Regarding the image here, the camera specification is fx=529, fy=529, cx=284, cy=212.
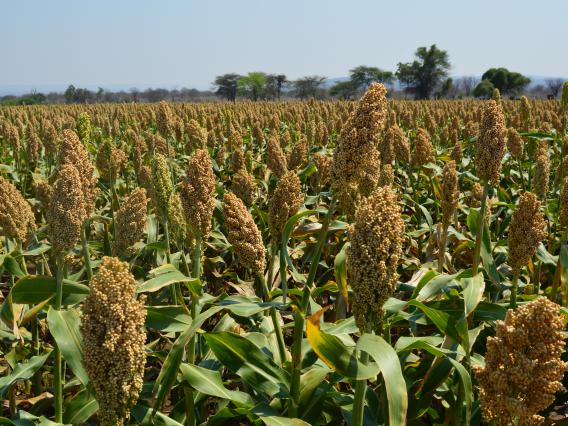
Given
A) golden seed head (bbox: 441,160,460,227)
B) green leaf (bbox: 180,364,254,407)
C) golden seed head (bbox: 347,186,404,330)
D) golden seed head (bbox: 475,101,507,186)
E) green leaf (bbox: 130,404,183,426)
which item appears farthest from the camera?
golden seed head (bbox: 441,160,460,227)

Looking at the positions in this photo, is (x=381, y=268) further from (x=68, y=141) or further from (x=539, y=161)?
(x=539, y=161)

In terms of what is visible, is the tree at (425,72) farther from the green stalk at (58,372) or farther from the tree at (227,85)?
the green stalk at (58,372)

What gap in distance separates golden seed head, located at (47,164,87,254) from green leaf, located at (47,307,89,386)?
0.92 ft

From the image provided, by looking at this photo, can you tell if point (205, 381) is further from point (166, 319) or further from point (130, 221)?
point (130, 221)

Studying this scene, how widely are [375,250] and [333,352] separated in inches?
18.1

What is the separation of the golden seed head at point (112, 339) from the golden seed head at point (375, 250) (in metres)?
0.64

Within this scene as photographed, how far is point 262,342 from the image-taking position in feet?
8.24

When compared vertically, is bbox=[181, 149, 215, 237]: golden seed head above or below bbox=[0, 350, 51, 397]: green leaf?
above

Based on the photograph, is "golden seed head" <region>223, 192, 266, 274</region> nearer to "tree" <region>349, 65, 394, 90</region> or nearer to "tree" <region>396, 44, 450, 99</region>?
"tree" <region>396, 44, 450, 99</region>

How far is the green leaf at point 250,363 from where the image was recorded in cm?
222

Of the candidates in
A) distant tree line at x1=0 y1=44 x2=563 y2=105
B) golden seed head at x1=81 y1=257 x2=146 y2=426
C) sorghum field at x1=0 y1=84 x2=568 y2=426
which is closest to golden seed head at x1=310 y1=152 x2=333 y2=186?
sorghum field at x1=0 y1=84 x2=568 y2=426

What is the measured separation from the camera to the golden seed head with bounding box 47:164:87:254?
6.86 feet

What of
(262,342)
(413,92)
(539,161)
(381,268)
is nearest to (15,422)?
(262,342)

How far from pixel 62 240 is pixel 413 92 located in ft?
294
